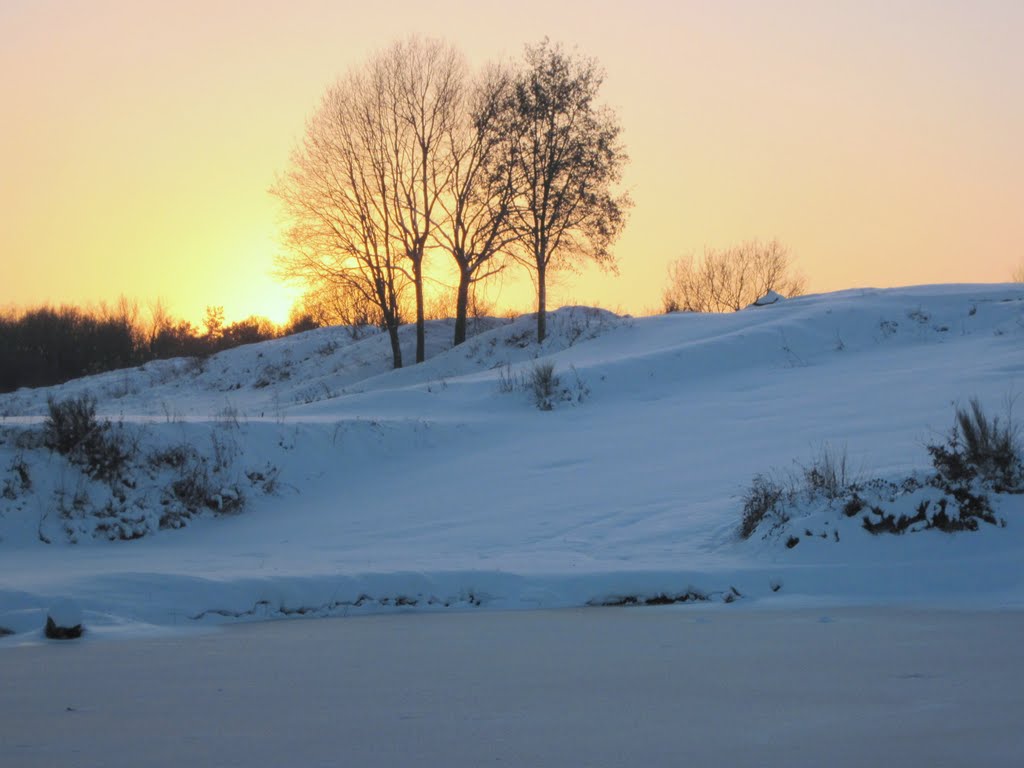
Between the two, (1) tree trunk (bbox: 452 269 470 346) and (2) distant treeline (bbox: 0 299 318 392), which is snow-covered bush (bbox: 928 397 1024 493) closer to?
(1) tree trunk (bbox: 452 269 470 346)

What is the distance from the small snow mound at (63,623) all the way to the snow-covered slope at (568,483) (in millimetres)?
528

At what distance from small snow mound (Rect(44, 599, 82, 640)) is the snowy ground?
6.7 inches

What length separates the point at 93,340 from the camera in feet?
204

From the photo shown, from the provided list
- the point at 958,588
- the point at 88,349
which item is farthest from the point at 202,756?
the point at 88,349

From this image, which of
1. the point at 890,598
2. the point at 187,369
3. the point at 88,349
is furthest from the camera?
the point at 88,349

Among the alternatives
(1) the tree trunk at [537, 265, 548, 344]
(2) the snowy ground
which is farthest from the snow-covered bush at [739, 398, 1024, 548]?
(1) the tree trunk at [537, 265, 548, 344]

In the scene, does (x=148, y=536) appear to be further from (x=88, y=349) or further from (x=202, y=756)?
(x=88, y=349)

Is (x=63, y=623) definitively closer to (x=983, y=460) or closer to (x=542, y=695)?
(x=542, y=695)

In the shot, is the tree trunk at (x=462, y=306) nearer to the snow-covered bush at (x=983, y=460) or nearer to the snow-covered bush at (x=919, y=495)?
the snow-covered bush at (x=919, y=495)

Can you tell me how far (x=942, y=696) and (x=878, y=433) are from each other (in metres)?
9.62

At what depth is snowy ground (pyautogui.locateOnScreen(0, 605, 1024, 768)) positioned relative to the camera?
423 centimetres

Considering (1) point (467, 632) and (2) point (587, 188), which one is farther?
(2) point (587, 188)

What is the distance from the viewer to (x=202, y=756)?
4.22m

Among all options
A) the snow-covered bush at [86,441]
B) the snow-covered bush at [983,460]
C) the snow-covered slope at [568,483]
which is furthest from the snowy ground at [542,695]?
the snow-covered bush at [86,441]
